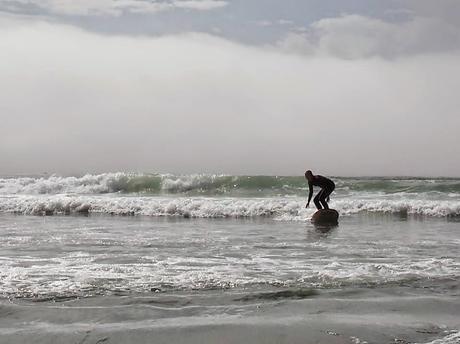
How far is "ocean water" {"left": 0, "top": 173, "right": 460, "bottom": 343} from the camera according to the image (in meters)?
6.57

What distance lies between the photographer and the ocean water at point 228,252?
6570 millimetres

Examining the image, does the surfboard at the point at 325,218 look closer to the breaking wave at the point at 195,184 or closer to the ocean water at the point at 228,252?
the ocean water at the point at 228,252

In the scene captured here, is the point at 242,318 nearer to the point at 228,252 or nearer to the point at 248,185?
the point at 228,252

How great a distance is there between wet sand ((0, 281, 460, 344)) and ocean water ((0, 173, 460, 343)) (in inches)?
5.5

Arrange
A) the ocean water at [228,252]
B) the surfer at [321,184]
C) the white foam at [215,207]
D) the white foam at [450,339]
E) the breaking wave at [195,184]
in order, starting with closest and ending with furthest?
the white foam at [450,339]
the ocean water at [228,252]
the surfer at [321,184]
the white foam at [215,207]
the breaking wave at [195,184]

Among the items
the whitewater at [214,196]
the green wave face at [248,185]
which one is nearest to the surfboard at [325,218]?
the whitewater at [214,196]

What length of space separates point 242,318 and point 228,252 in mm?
4690

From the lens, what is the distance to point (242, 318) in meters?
5.16

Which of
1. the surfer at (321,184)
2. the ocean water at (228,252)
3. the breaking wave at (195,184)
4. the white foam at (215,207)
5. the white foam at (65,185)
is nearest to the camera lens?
the ocean water at (228,252)

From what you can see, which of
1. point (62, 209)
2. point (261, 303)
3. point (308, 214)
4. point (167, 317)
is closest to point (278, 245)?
point (261, 303)

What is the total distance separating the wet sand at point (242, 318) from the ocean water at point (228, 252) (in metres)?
0.14

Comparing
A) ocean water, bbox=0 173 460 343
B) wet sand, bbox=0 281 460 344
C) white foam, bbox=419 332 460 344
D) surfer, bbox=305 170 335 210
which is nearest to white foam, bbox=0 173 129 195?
ocean water, bbox=0 173 460 343

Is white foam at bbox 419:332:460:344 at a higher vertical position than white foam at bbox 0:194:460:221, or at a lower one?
higher

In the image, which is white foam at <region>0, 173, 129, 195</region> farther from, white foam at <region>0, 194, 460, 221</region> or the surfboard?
the surfboard
